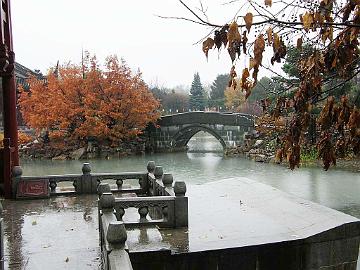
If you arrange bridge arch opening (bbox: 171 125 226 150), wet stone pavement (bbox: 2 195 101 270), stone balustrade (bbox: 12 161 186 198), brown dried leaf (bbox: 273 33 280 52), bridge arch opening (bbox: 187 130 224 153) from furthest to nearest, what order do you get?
bridge arch opening (bbox: 187 130 224 153) < bridge arch opening (bbox: 171 125 226 150) < stone balustrade (bbox: 12 161 186 198) < wet stone pavement (bbox: 2 195 101 270) < brown dried leaf (bbox: 273 33 280 52)

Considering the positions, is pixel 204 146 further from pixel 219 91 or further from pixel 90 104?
pixel 219 91

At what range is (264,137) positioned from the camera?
29.7 m

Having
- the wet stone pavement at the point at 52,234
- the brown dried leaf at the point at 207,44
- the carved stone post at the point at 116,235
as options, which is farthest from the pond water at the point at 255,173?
the brown dried leaf at the point at 207,44

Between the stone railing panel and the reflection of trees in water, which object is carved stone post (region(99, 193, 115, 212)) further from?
the reflection of trees in water

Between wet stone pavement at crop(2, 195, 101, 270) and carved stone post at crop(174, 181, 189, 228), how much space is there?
123 centimetres

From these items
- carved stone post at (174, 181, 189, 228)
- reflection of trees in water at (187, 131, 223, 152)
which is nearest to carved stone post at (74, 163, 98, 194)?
carved stone post at (174, 181, 189, 228)

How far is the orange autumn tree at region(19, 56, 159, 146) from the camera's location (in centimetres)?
3083

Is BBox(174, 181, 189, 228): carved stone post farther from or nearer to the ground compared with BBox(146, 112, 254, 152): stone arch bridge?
nearer to the ground

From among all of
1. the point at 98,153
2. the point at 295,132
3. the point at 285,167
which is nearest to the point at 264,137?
the point at 285,167

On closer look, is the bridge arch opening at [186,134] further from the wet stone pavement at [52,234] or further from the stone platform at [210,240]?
the stone platform at [210,240]

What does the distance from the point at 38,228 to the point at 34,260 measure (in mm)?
1605

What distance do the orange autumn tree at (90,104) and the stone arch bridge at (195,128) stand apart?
2353 mm

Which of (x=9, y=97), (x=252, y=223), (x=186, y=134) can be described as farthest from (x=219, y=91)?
(x=252, y=223)

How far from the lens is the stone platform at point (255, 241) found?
5.75 m
